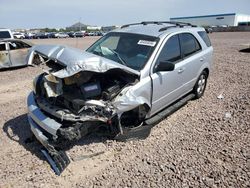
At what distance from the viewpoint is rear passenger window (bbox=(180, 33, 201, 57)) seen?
205 inches

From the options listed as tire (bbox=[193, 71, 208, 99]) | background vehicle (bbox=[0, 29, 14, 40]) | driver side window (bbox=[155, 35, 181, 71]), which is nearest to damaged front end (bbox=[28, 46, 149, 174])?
driver side window (bbox=[155, 35, 181, 71])

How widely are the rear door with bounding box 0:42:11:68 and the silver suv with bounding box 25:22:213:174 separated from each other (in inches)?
283

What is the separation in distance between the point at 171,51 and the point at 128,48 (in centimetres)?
85

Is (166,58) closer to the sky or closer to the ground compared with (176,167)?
closer to the sky

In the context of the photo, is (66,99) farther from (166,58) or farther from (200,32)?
(200,32)

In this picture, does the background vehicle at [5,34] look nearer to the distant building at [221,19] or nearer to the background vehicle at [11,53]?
the background vehicle at [11,53]

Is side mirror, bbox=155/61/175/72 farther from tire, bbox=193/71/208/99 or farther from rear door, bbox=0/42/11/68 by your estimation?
rear door, bbox=0/42/11/68

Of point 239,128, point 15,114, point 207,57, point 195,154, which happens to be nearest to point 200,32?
point 207,57

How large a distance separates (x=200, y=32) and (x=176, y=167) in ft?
12.7

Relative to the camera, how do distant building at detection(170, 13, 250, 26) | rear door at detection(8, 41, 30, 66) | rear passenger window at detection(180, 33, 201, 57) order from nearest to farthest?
rear passenger window at detection(180, 33, 201, 57) < rear door at detection(8, 41, 30, 66) < distant building at detection(170, 13, 250, 26)

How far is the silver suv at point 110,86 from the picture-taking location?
3.47 metres

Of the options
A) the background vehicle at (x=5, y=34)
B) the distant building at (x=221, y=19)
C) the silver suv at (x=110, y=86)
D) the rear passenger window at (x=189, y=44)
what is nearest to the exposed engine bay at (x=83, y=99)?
the silver suv at (x=110, y=86)

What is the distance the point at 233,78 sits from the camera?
8.35 metres

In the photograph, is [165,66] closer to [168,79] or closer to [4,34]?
[168,79]
